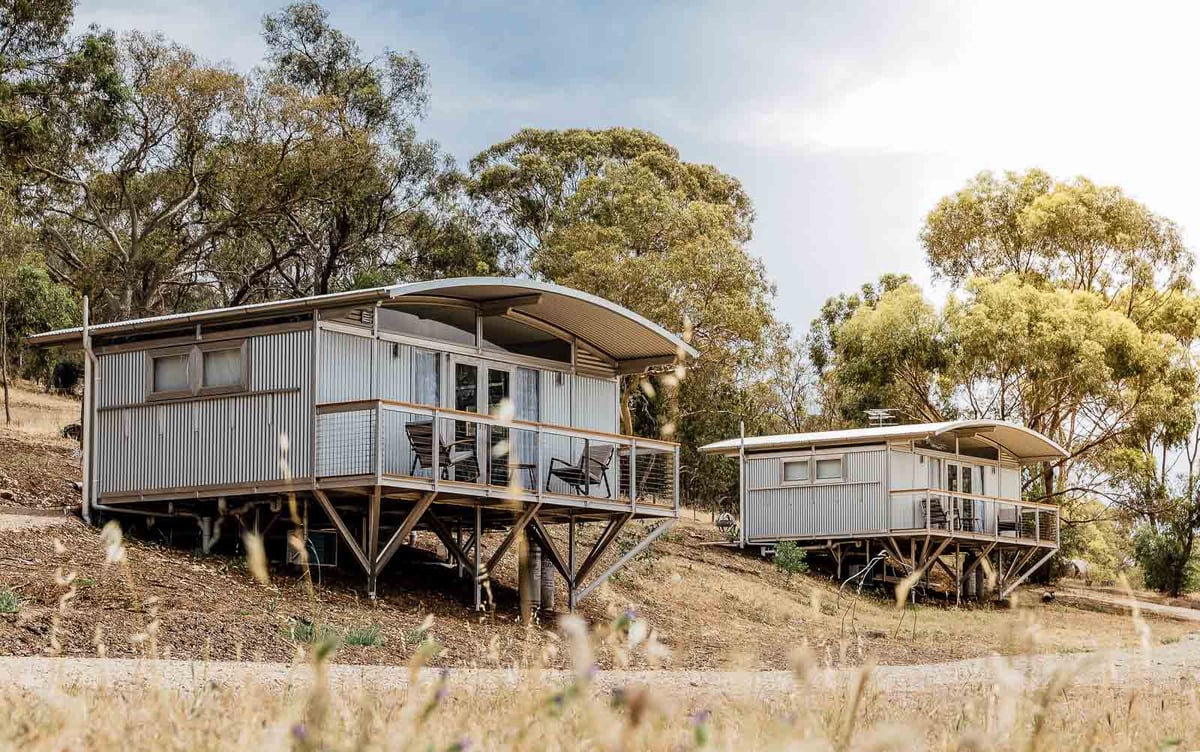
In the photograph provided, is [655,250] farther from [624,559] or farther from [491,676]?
[491,676]

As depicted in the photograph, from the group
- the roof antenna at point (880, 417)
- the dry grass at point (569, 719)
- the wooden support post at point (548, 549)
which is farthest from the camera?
the roof antenna at point (880, 417)

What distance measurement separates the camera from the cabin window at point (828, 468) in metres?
31.6

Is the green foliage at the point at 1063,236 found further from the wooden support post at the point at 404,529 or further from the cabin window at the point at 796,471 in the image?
the wooden support post at the point at 404,529

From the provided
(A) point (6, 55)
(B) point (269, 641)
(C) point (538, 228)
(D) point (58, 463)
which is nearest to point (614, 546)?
(D) point (58, 463)

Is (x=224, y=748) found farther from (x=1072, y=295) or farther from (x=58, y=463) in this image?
(x=1072, y=295)

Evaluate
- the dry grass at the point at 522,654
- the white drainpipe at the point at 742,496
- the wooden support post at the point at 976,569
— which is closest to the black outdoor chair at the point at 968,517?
the wooden support post at the point at 976,569

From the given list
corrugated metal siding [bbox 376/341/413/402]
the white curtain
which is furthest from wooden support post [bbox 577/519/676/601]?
corrugated metal siding [bbox 376/341/413/402]

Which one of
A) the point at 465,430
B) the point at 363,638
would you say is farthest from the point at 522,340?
the point at 363,638

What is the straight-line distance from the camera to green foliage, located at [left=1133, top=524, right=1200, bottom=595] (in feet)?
128

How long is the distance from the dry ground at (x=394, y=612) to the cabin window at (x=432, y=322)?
3221 millimetres

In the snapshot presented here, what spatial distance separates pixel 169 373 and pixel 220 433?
4.44 feet

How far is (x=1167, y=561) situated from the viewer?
129 ft

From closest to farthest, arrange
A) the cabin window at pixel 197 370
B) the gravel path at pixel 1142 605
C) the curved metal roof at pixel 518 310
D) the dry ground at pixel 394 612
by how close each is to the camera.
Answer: the dry ground at pixel 394 612 < the curved metal roof at pixel 518 310 < the cabin window at pixel 197 370 < the gravel path at pixel 1142 605

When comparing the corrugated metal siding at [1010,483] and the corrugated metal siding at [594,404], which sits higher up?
the corrugated metal siding at [594,404]
